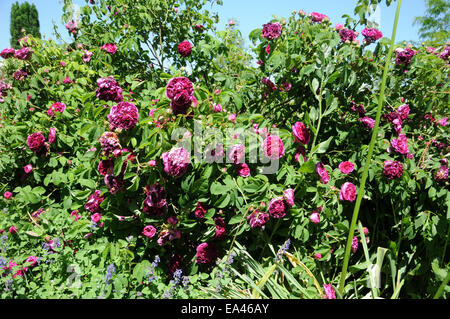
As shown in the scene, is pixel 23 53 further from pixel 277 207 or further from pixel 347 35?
pixel 347 35

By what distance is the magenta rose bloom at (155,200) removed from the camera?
4.41 ft

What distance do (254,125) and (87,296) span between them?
1.18m

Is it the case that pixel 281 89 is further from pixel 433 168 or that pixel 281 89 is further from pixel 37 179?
pixel 37 179

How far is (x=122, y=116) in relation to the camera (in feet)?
4.19

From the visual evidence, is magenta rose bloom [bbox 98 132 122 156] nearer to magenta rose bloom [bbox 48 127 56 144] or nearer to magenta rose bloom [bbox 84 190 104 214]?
magenta rose bloom [bbox 84 190 104 214]

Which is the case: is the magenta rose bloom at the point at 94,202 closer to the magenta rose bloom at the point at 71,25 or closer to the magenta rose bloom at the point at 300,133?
the magenta rose bloom at the point at 300,133

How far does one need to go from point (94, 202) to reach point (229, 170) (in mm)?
748

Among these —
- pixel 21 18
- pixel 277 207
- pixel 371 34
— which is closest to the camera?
pixel 277 207

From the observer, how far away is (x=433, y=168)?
64.2 inches

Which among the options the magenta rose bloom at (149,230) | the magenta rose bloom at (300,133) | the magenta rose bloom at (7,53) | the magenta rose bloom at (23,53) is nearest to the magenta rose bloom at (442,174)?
the magenta rose bloom at (300,133)

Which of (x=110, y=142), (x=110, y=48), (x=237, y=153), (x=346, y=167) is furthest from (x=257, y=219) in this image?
(x=110, y=48)

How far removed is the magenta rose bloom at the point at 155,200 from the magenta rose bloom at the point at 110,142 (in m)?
0.25

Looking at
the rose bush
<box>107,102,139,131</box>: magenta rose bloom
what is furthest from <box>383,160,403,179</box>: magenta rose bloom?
<box>107,102,139,131</box>: magenta rose bloom

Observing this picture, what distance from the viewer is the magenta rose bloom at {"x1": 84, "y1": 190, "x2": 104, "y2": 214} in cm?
150
